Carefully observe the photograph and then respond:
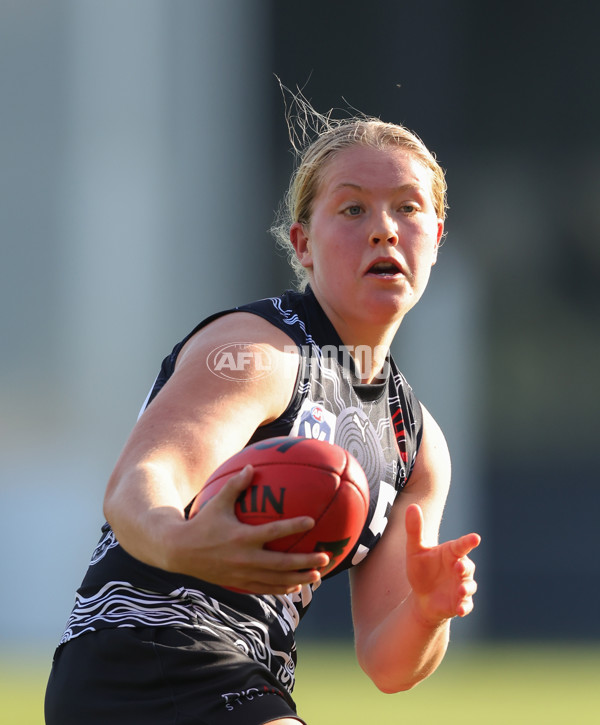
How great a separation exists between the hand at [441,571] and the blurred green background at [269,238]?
6.13 metres

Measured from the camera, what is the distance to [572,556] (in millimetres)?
9078

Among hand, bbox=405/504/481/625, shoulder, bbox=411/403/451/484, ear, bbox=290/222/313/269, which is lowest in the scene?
hand, bbox=405/504/481/625

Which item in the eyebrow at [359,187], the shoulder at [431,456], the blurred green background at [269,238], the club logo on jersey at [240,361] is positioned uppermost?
the blurred green background at [269,238]

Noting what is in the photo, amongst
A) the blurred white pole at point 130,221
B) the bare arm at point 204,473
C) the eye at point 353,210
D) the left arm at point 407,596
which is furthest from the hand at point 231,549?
the blurred white pole at point 130,221

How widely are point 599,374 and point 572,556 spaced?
77.8 inches

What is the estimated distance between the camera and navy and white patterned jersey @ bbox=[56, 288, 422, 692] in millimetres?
2240

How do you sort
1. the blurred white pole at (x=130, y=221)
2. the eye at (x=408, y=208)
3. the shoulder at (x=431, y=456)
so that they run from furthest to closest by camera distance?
the blurred white pole at (x=130, y=221), the shoulder at (x=431, y=456), the eye at (x=408, y=208)

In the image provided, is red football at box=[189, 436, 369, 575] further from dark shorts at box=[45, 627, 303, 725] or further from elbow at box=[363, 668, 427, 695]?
elbow at box=[363, 668, 427, 695]

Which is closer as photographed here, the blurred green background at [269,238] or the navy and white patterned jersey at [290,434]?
the navy and white patterned jersey at [290,434]

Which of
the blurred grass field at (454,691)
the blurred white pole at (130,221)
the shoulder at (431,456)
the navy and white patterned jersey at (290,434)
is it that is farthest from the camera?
the blurred white pole at (130,221)

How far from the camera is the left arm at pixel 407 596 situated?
244 centimetres

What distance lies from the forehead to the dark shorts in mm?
1221

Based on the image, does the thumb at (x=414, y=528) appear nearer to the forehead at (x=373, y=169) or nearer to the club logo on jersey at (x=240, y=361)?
the club logo on jersey at (x=240, y=361)

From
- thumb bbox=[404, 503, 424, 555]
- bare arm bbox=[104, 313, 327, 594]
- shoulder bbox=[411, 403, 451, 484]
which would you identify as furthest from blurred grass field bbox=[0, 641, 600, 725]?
bare arm bbox=[104, 313, 327, 594]
